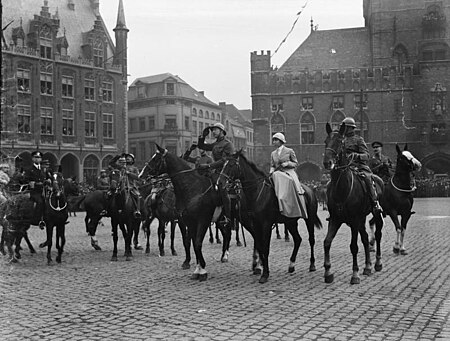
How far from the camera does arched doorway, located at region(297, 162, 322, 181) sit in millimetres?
48281

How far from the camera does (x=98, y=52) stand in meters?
40.7

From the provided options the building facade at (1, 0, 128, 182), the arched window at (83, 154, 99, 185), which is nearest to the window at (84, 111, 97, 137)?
the building facade at (1, 0, 128, 182)

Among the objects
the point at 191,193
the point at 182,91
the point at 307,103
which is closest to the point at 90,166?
the point at 182,91

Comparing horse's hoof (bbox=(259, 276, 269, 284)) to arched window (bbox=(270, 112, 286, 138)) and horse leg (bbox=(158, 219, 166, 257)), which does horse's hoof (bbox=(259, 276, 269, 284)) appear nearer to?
horse leg (bbox=(158, 219, 166, 257))

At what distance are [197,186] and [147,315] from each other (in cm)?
322

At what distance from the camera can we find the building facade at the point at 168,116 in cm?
2667

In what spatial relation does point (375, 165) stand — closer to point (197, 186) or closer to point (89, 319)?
point (197, 186)

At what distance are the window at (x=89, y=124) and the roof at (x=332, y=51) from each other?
19.1 metres

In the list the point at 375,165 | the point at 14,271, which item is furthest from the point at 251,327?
the point at 375,165

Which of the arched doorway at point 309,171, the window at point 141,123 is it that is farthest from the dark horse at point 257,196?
the arched doorway at point 309,171

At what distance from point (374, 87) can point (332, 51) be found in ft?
18.3

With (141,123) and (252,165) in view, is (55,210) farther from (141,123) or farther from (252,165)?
(141,123)

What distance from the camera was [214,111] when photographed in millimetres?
31969

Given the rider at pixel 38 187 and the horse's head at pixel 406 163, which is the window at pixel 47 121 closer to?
the rider at pixel 38 187
